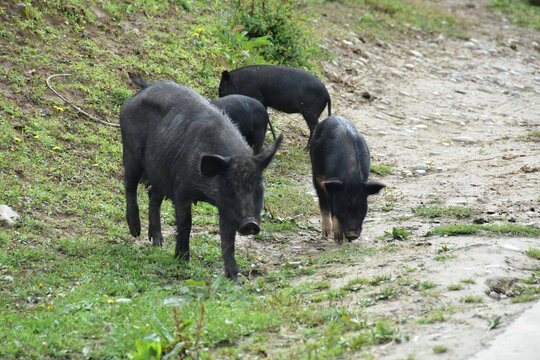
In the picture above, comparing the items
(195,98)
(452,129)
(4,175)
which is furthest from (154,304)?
(452,129)

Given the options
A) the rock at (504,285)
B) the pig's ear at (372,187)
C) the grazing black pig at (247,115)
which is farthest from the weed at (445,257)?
the grazing black pig at (247,115)

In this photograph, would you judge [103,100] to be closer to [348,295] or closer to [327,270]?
[327,270]

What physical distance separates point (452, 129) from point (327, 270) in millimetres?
7201

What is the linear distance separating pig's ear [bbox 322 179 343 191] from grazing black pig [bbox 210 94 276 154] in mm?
2503

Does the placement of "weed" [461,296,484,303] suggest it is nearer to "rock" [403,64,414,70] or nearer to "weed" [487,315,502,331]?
"weed" [487,315,502,331]

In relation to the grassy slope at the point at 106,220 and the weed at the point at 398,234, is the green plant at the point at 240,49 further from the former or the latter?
the weed at the point at 398,234

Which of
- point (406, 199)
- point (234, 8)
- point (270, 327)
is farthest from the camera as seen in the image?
point (234, 8)

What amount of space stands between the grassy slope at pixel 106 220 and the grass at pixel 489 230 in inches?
39.0

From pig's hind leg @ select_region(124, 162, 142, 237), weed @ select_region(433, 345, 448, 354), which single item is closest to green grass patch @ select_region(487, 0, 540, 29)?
pig's hind leg @ select_region(124, 162, 142, 237)

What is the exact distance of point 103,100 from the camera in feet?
31.7

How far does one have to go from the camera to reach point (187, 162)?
6.06 metres

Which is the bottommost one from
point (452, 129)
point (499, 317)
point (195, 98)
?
point (452, 129)

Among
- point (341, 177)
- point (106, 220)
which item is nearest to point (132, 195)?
point (106, 220)

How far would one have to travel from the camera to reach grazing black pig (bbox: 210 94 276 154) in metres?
9.22
